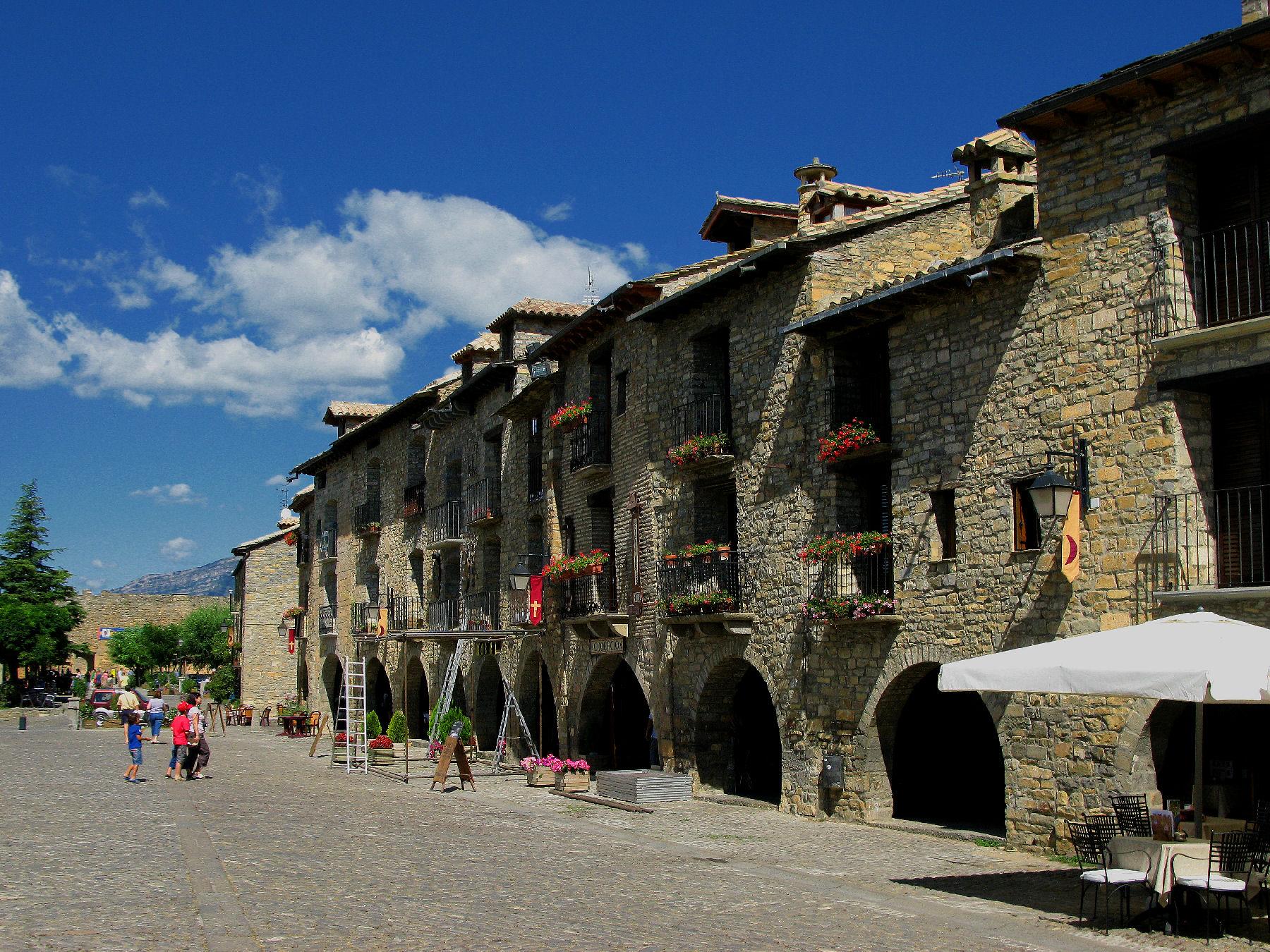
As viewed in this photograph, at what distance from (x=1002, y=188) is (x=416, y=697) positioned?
25011mm

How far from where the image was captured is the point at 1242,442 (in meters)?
13.2

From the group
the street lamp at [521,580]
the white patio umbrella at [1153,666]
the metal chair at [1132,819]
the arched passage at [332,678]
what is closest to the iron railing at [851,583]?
the metal chair at [1132,819]

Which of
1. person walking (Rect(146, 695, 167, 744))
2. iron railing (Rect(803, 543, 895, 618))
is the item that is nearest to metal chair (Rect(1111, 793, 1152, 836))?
iron railing (Rect(803, 543, 895, 618))

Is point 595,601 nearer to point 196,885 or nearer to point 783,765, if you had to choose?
point 783,765

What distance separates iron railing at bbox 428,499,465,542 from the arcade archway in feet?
12.4

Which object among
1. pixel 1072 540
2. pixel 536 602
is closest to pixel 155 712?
pixel 536 602

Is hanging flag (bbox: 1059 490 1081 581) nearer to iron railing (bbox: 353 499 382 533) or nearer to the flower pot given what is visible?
the flower pot

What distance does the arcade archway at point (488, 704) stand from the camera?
31531 millimetres

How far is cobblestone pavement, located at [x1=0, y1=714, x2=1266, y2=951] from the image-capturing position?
989cm

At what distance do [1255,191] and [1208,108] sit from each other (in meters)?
0.98

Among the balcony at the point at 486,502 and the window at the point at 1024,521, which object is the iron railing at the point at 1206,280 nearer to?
the window at the point at 1024,521

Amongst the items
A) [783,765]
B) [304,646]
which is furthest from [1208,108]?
[304,646]

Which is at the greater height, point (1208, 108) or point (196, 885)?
point (1208, 108)

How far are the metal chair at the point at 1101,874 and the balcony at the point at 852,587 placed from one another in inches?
217
